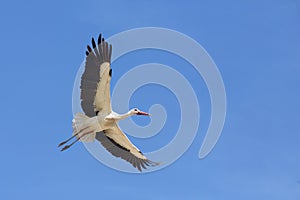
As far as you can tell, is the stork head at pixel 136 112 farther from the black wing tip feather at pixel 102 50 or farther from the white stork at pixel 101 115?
the black wing tip feather at pixel 102 50

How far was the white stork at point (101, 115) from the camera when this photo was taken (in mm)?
27234

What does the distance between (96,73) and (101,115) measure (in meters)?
1.79

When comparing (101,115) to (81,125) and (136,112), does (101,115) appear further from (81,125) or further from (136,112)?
(136,112)

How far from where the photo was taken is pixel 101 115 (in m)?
28.5

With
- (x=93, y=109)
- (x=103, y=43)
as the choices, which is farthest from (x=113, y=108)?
(x=103, y=43)

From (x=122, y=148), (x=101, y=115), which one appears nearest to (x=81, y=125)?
(x=101, y=115)

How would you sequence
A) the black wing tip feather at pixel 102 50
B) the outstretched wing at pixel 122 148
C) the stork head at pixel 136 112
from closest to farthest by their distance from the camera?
1. the black wing tip feather at pixel 102 50
2. the stork head at pixel 136 112
3. the outstretched wing at pixel 122 148

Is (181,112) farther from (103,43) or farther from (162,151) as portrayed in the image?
(103,43)

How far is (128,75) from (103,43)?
1.94 m

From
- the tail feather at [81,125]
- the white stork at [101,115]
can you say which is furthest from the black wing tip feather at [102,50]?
the tail feather at [81,125]

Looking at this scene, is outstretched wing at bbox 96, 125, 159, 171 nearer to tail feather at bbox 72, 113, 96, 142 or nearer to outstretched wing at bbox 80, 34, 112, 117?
tail feather at bbox 72, 113, 96, 142

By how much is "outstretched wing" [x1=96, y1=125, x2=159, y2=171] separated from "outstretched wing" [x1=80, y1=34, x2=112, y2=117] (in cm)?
194

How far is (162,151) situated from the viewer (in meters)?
28.9

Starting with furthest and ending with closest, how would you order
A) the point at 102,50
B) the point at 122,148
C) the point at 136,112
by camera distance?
the point at 122,148
the point at 136,112
the point at 102,50
